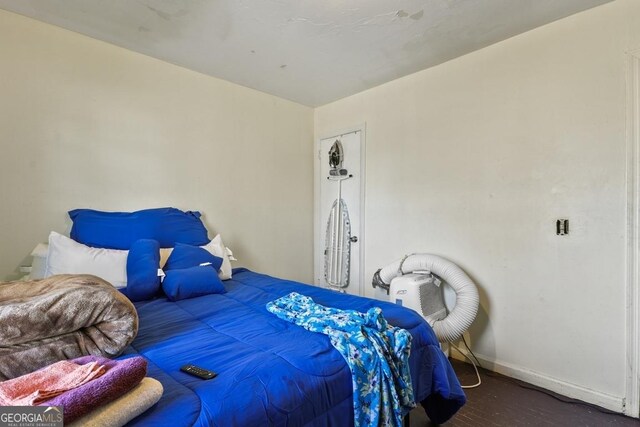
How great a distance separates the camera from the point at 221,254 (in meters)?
2.60

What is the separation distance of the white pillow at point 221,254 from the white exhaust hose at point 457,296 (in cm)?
155

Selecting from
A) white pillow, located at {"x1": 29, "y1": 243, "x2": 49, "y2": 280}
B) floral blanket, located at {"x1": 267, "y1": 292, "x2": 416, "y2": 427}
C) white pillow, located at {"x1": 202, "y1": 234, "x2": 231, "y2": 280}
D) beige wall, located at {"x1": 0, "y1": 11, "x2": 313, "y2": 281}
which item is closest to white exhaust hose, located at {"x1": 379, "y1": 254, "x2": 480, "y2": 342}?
floral blanket, located at {"x1": 267, "y1": 292, "x2": 416, "y2": 427}

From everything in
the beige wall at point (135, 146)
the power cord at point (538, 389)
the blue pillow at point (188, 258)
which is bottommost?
the power cord at point (538, 389)

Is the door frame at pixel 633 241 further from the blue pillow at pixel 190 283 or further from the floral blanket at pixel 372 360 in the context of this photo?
the blue pillow at pixel 190 283

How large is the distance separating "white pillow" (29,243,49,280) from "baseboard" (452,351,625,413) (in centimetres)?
313

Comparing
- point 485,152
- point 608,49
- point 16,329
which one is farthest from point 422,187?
point 16,329

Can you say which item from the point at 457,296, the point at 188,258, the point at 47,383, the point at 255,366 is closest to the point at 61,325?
the point at 47,383

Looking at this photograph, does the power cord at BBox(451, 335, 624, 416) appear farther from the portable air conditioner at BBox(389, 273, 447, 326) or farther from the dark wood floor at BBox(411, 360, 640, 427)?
the portable air conditioner at BBox(389, 273, 447, 326)

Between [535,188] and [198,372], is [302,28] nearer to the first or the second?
[535,188]

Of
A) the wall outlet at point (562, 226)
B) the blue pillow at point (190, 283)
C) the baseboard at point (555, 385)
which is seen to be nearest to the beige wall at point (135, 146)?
the blue pillow at point (190, 283)

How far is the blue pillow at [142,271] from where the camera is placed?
191 centimetres

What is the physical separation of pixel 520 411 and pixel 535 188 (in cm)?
149

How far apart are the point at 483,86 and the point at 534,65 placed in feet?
1.17

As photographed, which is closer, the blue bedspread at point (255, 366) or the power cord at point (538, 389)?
the blue bedspread at point (255, 366)
